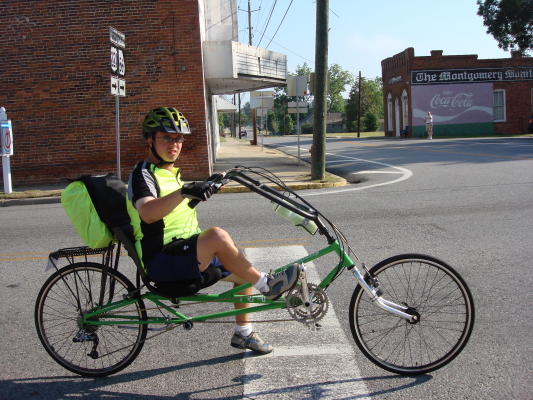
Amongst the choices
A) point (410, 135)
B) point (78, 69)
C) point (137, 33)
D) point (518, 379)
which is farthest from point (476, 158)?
point (410, 135)

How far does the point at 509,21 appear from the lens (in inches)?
1662

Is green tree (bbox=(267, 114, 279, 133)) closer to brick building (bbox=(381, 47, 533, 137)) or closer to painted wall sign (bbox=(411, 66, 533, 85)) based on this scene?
brick building (bbox=(381, 47, 533, 137))

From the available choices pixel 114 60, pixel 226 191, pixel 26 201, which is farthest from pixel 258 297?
pixel 26 201

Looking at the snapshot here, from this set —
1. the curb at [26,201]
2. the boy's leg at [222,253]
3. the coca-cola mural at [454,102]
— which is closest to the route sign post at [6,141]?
the curb at [26,201]

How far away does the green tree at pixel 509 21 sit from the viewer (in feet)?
135

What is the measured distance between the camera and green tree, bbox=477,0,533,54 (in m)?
41.2

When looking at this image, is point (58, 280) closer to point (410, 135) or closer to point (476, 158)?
point (476, 158)

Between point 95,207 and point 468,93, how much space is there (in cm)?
4565

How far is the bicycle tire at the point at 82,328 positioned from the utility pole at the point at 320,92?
10.6 m

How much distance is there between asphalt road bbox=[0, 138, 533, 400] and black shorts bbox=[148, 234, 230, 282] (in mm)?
726

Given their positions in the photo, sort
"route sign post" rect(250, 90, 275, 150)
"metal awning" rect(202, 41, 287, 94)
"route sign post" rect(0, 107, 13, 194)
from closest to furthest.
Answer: "route sign post" rect(0, 107, 13, 194), "metal awning" rect(202, 41, 287, 94), "route sign post" rect(250, 90, 275, 150)

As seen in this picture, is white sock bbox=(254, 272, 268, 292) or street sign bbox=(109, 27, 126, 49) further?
street sign bbox=(109, 27, 126, 49)

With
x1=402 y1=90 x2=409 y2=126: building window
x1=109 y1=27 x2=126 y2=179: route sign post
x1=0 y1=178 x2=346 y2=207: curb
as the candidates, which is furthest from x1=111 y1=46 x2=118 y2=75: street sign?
x1=402 y1=90 x2=409 y2=126: building window

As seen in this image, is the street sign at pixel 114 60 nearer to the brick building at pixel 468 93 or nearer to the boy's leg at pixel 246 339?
the boy's leg at pixel 246 339
